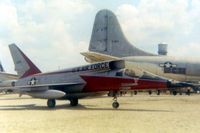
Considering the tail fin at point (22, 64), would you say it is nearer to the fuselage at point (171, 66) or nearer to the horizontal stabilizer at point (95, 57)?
the horizontal stabilizer at point (95, 57)

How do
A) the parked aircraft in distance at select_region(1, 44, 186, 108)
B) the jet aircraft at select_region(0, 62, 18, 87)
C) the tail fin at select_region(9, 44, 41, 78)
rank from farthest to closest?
1. the jet aircraft at select_region(0, 62, 18, 87)
2. the tail fin at select_region(9, 44, 41, 78)
3. the parked aircraft in distance at select_region(1, 44, 186, 108)

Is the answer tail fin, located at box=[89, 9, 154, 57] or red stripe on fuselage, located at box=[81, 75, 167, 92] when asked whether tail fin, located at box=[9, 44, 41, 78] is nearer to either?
red stripe on fuselage, located at box=[81, 75, 167, 92]

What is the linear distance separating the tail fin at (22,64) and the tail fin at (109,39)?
40.1ft

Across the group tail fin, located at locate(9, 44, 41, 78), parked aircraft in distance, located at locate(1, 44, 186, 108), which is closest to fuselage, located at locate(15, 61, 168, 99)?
parked aircraft in distance, located at locate(1, 44, 186, 108)

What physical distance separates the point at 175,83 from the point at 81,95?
6798mm

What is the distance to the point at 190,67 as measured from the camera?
32781 mm

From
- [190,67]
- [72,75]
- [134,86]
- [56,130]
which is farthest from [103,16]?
[56,130]

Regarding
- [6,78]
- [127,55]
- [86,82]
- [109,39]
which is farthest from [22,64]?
[6,78]

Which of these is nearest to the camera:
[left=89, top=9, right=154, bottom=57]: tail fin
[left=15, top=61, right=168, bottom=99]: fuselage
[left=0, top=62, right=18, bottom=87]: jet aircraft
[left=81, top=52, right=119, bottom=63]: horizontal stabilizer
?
[left=15, top=61, right=168, bottom=99]: fuselage

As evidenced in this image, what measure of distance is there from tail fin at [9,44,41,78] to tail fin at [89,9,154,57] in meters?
12.2

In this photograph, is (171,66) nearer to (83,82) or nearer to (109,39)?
(109,39)

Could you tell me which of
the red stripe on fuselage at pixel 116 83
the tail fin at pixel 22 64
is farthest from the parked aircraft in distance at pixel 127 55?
the red stripe on fuselage at pixel 116 83

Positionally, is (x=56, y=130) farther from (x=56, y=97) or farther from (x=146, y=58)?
(x=146, y=58)

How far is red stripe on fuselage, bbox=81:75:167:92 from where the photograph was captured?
1966cm
